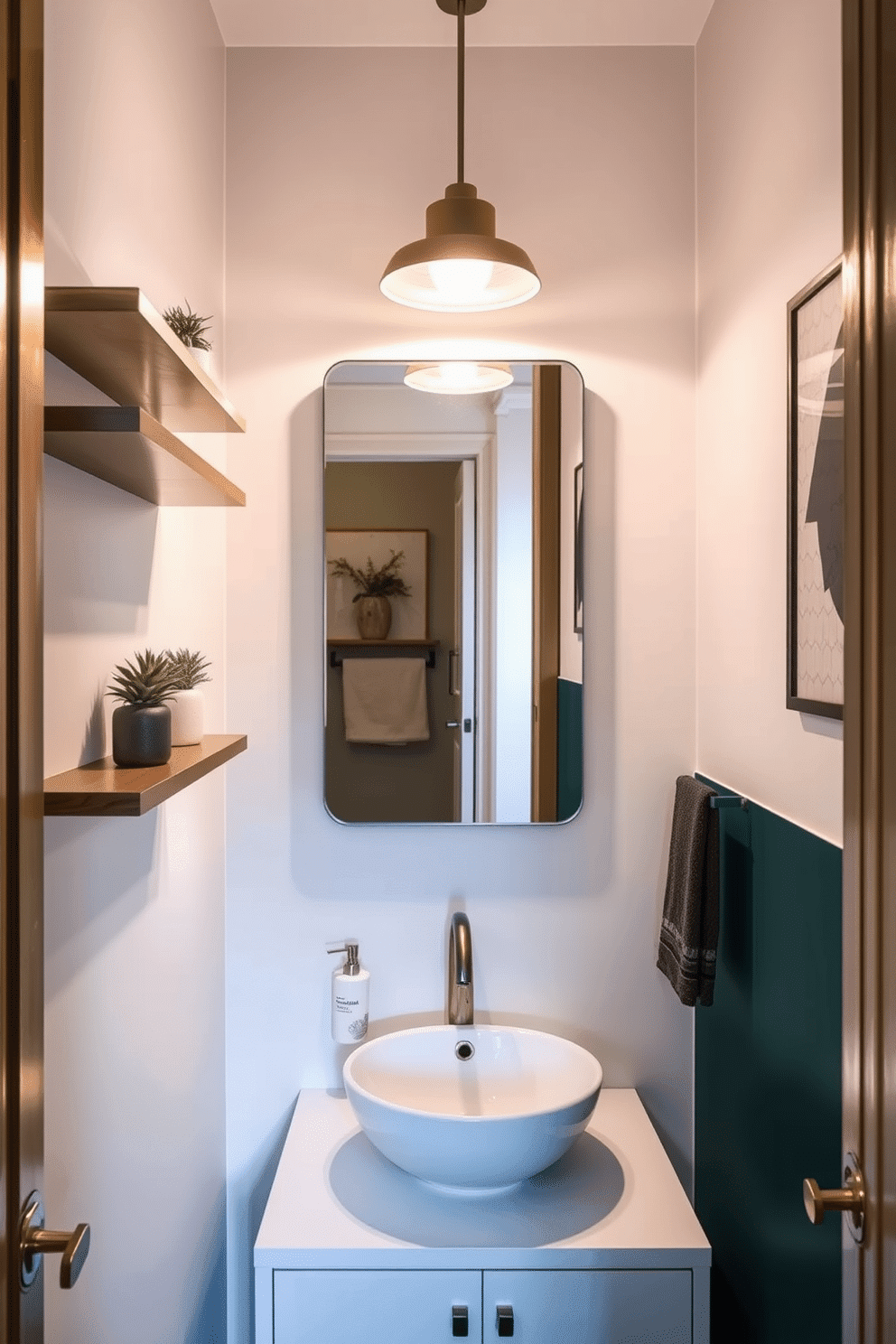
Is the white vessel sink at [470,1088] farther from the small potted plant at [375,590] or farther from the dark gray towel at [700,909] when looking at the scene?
the small potted plant at [375,590]

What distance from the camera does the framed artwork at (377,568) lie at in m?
1.88

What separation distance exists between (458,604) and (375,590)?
158 mm

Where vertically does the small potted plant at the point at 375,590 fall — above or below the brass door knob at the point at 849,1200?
above

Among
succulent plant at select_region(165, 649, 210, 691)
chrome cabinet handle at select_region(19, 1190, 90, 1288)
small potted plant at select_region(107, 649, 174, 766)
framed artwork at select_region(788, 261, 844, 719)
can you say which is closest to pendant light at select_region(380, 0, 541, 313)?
framed artwork at select_region(788, 261, 844, 719)

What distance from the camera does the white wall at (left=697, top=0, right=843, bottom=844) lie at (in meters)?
1.29

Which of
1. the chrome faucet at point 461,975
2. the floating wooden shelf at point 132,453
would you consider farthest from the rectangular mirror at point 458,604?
the floating wooden shelf at point 132,453

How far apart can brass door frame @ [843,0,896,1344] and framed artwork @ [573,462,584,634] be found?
1028 mm

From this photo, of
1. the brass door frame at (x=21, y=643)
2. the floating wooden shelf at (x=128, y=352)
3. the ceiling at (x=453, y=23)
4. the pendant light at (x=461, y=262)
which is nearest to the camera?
the brass door frame at (x=21, y=643)

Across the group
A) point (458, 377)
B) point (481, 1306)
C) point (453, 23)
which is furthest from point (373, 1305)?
point (453, 23)

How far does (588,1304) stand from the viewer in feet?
4.72

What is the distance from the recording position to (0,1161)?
0.71 m

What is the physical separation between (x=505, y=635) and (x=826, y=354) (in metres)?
0.81

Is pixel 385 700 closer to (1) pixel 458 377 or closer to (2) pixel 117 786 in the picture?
(1) pixel 458 377

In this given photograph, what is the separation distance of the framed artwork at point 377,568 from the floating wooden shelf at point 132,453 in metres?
0.49
